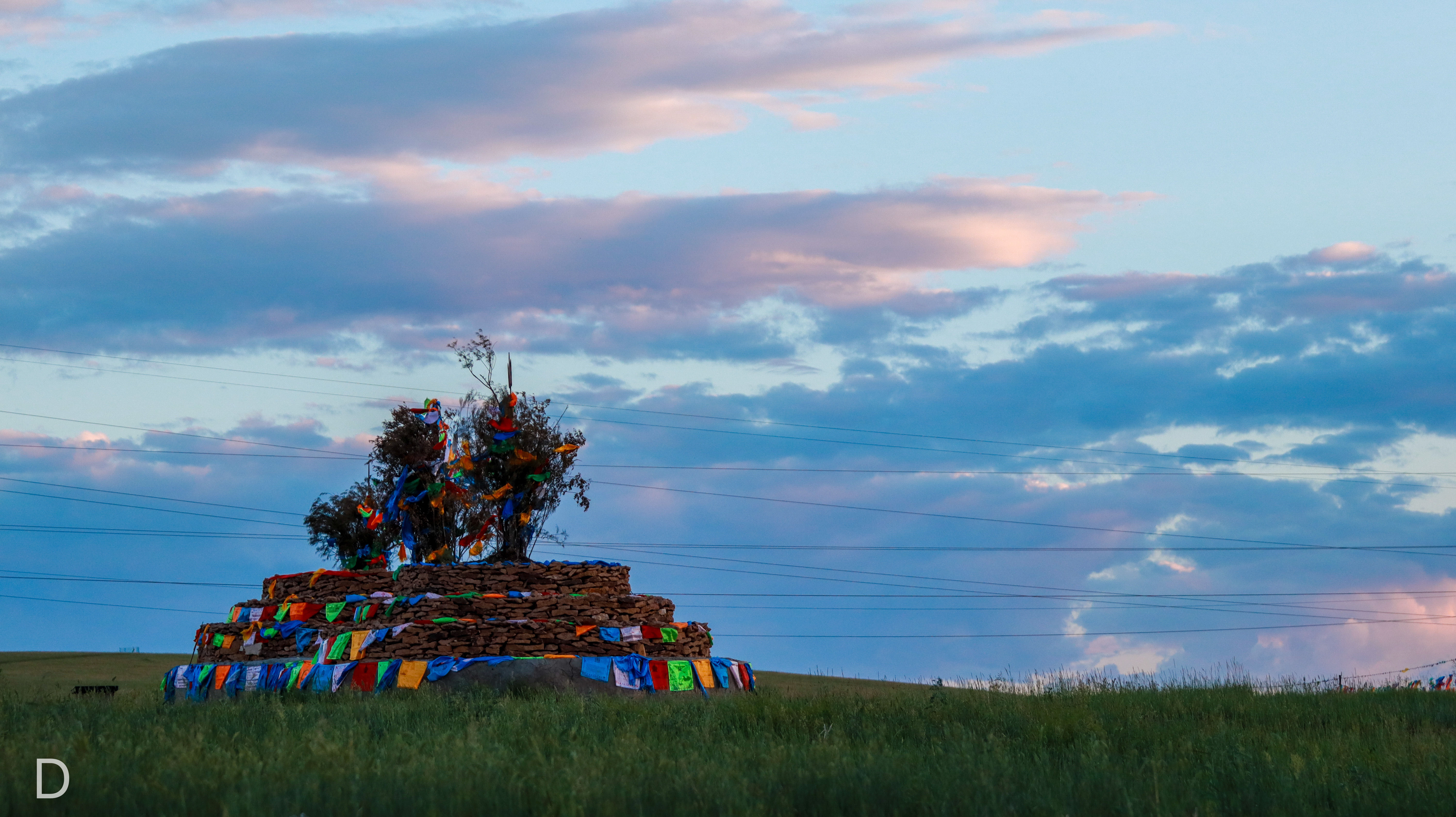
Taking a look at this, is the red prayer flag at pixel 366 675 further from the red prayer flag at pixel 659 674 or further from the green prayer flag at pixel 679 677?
the green prayer flag at pixel 679 677

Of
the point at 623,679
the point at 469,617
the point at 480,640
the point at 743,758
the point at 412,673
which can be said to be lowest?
the point at 743,758

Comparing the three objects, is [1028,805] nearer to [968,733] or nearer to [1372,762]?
[968,733]

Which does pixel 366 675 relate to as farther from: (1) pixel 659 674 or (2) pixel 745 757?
(2) pixel 745 757

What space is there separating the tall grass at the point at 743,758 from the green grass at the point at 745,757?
0.03m

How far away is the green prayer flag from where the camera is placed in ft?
81.8

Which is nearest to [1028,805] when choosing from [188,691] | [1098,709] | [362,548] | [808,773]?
[808,773]

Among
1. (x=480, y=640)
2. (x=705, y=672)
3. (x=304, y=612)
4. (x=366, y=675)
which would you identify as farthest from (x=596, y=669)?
(x=304, y=612)

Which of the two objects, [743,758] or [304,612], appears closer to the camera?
[743,758]

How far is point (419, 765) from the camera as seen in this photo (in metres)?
9.05

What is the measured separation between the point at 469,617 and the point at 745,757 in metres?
17.2

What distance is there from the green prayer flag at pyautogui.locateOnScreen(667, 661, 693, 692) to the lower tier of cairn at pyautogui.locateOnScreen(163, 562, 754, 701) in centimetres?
3

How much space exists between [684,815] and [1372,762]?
732 cm

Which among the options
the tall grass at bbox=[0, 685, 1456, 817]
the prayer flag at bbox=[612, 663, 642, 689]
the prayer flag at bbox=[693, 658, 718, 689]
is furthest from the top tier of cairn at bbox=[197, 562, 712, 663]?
the tall grass at bbox=[0, 685, 1456, 817]

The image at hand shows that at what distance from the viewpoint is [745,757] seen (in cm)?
995
